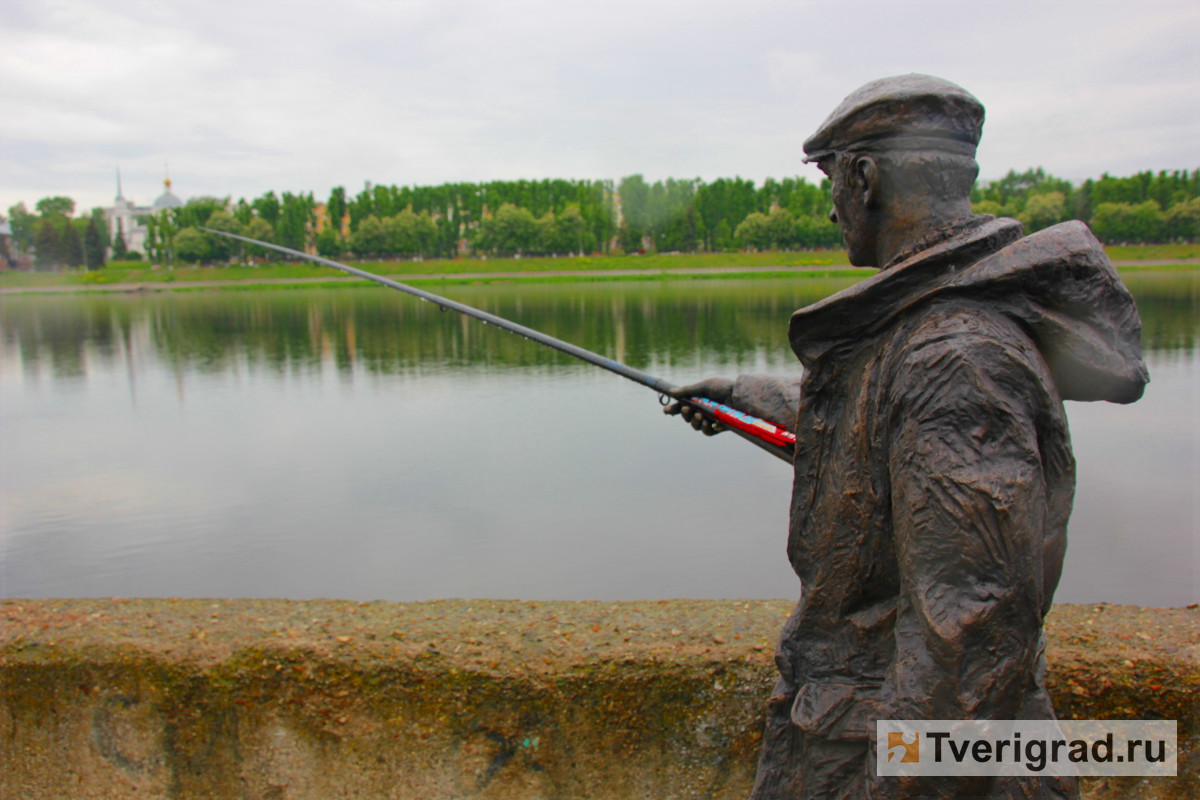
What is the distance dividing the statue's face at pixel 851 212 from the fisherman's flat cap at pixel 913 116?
0.08 metres

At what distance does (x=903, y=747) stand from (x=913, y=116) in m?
1.27

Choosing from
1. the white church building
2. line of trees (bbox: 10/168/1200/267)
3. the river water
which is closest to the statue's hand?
the river water

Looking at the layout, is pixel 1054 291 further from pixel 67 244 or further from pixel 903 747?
pixel 67 244

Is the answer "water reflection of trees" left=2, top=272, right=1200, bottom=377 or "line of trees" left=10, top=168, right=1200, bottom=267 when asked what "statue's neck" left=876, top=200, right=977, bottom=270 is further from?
"line of trees" left=10, top=168, right=1200, bottom=267

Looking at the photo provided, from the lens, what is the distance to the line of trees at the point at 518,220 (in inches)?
3233

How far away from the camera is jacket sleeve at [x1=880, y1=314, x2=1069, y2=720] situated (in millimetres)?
1597

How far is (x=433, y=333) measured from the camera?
→ 2938 centimetres

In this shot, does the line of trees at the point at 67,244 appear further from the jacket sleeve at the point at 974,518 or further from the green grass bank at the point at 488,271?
the jacket sleeve at the point at 974,518

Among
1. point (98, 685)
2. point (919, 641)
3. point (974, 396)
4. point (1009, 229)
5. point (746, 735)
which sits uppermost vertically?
point (1009, 229)

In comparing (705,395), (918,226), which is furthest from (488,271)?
(918,226)

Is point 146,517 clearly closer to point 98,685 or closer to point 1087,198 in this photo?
point 98,685

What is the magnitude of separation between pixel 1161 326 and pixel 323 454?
69.8 ft

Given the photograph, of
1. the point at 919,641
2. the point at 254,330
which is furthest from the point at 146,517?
the point at 254,330

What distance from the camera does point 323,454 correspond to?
41.5 feet
